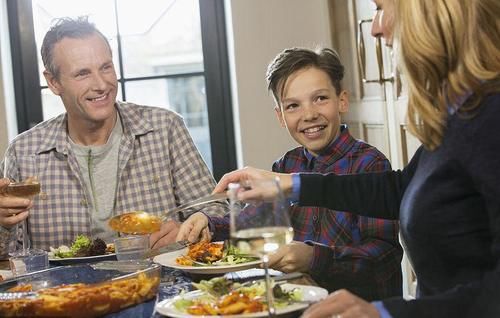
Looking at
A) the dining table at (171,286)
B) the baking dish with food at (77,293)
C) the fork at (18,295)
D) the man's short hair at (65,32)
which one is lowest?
the dining table at (171,286)

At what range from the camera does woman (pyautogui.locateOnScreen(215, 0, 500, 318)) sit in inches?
44.7

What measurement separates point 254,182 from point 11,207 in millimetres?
1243

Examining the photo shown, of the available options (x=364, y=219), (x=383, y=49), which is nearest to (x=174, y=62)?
(x=383, y=49)

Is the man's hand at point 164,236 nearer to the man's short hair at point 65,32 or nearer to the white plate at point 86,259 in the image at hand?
the white plate at point 86,259

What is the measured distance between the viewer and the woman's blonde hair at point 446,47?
1199 millimetres

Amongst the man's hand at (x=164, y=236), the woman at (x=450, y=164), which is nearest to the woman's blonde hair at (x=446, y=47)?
the woman at (x=450, y=164)

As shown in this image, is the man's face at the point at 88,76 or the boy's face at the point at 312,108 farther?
the man's face at the point at 88,76

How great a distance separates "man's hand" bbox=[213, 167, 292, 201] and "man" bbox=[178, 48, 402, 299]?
0.19 m

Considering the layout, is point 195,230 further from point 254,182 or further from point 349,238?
point 254,182

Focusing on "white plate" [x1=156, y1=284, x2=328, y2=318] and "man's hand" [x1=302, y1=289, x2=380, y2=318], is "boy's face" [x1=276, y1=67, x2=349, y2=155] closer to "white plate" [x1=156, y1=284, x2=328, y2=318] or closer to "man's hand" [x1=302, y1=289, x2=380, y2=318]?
"white plate" [x1=156, y1=284, x2=328, y2=318]

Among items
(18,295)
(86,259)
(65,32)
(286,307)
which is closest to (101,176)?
(65,32)

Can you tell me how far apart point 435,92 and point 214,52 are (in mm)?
3288

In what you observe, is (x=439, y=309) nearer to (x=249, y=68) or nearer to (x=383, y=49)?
(x=383, y=49)

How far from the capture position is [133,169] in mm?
2814
